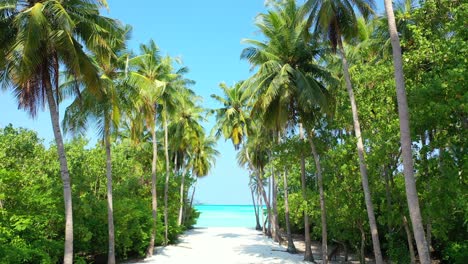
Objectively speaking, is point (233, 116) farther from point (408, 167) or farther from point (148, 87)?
point (408, 167)

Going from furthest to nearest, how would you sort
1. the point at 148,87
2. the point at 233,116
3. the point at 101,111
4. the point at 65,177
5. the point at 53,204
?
the point at 233,116, the point at 148,87, the point at 101,111, the point at 53,204, the point at 65,177

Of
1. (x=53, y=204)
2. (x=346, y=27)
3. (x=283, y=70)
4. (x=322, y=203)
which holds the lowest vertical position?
(x=322, y=203)

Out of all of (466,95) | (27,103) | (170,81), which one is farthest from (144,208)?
(466,95)

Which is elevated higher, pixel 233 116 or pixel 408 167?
pixel 233 116

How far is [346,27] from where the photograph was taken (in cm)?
1417

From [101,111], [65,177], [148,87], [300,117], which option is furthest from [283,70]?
[65,177]

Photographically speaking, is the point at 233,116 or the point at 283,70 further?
the point at 233,116

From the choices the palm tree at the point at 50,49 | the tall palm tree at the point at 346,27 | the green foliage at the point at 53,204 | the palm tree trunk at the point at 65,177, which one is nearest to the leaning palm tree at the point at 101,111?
the green foliage at the point at 53,204

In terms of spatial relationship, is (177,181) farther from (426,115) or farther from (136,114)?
(426,115)

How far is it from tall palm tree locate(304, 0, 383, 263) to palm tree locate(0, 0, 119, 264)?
6.94 meters

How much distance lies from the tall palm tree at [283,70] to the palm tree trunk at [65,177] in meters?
8.36

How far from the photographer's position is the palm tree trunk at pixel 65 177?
10.9 m

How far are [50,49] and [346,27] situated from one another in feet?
31.6

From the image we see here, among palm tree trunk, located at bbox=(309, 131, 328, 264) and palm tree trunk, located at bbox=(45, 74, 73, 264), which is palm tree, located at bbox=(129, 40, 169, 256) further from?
palm tree trunk, located at bbox=(309, 131, 328, 264)
